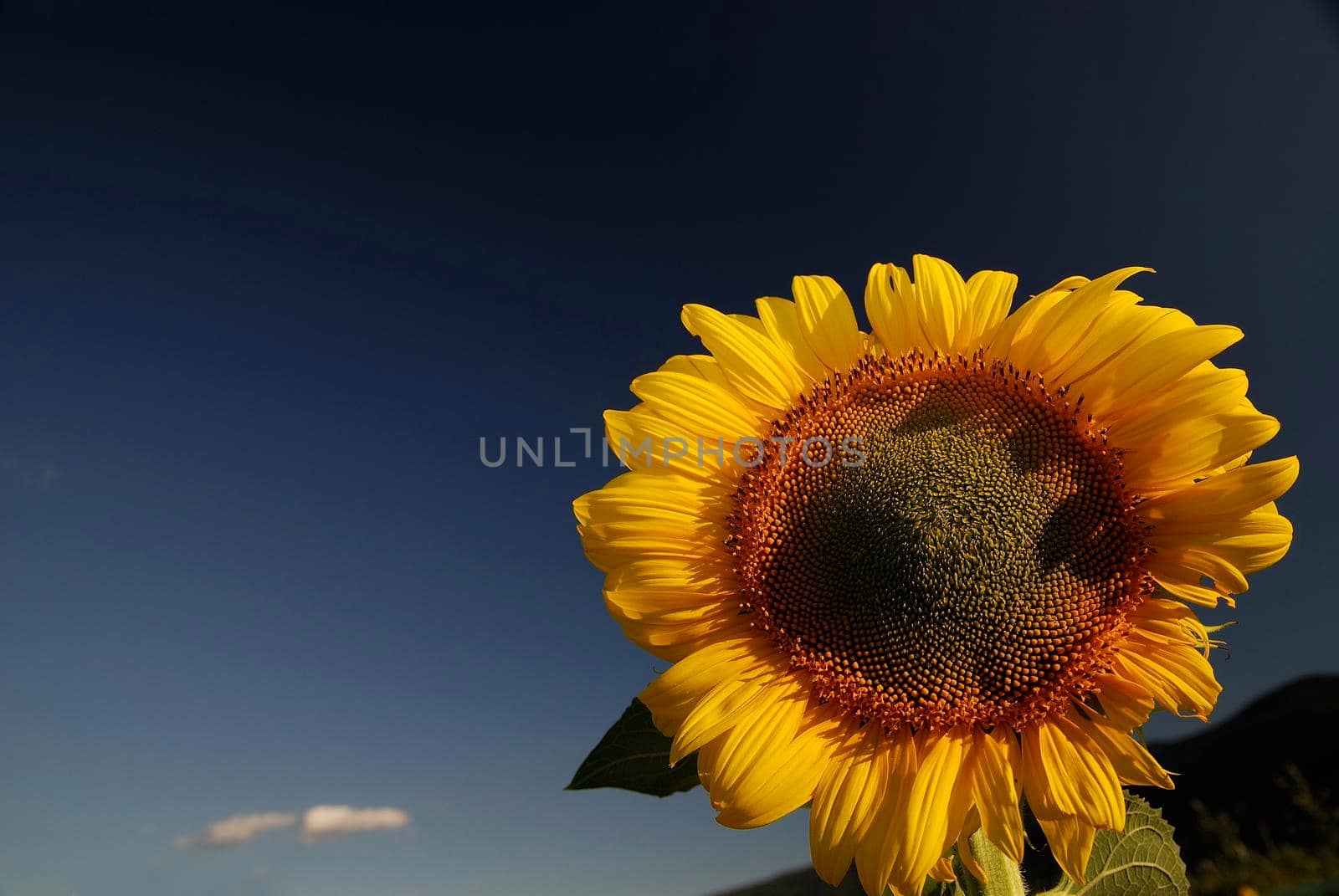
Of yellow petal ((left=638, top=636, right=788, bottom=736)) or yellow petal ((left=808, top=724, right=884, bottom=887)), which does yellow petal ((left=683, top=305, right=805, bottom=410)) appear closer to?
yellow petal ((left=638, top=636, right=788, bottom=736))

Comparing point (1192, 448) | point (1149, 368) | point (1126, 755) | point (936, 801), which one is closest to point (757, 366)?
point (1149, 368)

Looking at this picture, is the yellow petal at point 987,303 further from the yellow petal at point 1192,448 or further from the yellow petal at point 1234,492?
the yellow petal at point 1234,492

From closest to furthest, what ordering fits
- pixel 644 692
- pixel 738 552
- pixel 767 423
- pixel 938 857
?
pixel 938 857, pixel 644 692, pixel 738 552, pixel 767 423

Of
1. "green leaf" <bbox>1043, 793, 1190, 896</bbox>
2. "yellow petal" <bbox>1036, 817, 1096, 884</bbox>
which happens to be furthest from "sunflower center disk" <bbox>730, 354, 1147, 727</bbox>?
"green leaf" <bbox>1043, 793, 1190, 896</bbox>

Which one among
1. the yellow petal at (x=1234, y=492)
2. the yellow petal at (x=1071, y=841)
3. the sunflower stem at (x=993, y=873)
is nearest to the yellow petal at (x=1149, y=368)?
the yellow petal at (x=1234, y=492)

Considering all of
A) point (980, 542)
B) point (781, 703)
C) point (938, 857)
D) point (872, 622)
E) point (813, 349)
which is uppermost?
point (813, 349)

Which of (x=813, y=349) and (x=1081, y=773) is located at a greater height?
(x=813, y=349)

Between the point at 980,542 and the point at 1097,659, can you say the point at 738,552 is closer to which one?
the point at 980,542

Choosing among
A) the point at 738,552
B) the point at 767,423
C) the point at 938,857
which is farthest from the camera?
the point at 767,423

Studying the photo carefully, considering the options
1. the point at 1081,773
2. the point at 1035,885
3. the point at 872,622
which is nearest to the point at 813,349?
the point at 872,622
